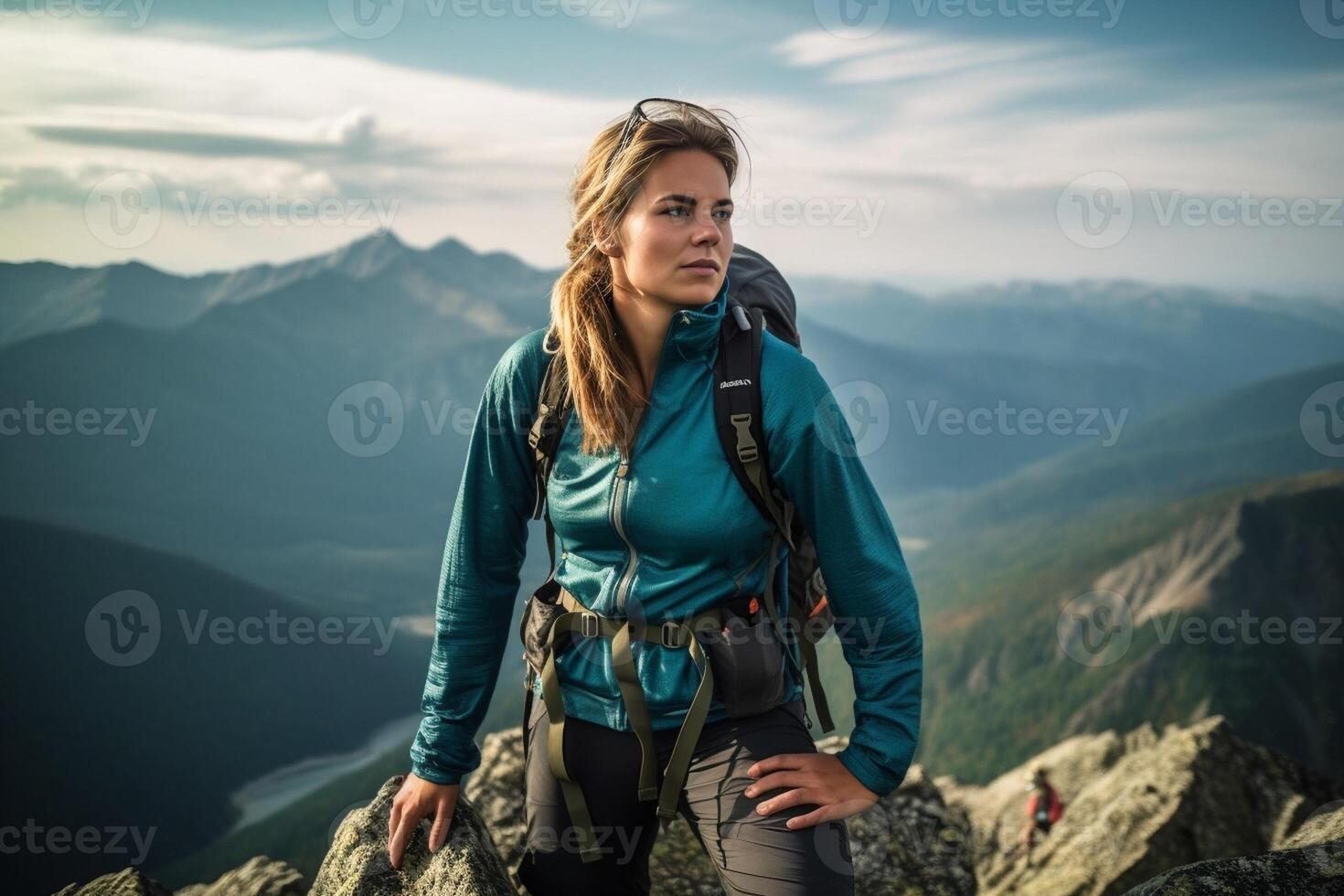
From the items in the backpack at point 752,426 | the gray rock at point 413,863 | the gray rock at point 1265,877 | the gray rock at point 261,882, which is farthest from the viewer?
the gray rock at point 261,882

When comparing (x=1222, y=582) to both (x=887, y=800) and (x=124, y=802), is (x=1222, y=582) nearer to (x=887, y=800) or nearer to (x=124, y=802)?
(x=124, y=802)

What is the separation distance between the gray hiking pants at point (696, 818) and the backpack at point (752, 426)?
0.49 m

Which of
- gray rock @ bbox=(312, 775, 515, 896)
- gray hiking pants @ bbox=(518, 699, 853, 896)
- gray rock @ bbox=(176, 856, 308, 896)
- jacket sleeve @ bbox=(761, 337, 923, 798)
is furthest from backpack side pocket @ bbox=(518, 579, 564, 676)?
gray rock @ bbox=(176, 856, 308, 896)

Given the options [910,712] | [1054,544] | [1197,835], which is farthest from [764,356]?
[1054,544]

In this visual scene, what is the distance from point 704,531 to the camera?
3658 mm

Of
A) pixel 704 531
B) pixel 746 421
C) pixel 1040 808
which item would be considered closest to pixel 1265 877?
pixel 704 531

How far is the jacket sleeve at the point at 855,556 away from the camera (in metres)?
3.58

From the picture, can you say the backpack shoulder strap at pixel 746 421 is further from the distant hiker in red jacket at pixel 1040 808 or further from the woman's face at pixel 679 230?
the distant hiker in red jacket at pixel 1040 808

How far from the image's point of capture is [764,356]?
149 inches

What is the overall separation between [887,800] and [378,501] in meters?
167

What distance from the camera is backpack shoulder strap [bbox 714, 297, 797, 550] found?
363 centimetres

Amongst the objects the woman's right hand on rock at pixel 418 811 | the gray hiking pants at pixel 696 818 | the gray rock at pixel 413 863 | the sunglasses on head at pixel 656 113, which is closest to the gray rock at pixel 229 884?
the gray rock at pixel 413 863

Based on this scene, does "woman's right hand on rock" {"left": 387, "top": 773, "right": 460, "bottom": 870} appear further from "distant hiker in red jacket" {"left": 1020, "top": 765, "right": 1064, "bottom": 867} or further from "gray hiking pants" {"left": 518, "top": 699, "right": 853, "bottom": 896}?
"distant hiker in red jacket" {"left": 1020, "top": 765, "right": 1064, "bottom": 867}

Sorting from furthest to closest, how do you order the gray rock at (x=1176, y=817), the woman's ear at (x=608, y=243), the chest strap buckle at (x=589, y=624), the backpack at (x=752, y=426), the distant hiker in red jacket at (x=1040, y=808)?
the distant hiker in red jacket at (x=1040, y=808) → the gray rock at (x=1176, y=817) → the woman's ear at (x=608, y=243) → the chest strap buckle at (x=589, y=624) → the backpack at (x=752, y=426)
